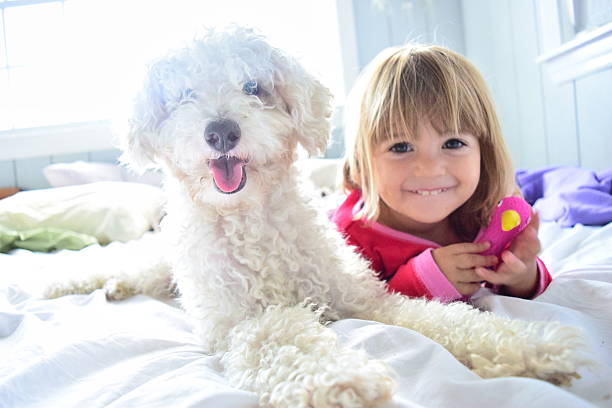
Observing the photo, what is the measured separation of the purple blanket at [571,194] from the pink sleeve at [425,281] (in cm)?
78

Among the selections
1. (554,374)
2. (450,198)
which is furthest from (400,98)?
(554,374)

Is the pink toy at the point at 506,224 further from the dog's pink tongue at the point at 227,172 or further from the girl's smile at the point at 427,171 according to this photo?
the dog's pink tongue at the point at 227,172

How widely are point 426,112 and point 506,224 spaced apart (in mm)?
355

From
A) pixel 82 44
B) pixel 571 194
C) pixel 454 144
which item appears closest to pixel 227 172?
pixel 454 144

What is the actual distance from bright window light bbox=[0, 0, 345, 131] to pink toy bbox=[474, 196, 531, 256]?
284 cm

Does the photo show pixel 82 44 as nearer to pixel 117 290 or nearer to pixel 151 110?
pixel 117 290

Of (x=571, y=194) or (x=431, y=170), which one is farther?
(x=571, y=194)

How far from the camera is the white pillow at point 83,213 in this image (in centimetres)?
251

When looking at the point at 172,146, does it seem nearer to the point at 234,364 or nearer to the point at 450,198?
the point at 234,364

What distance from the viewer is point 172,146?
1.15 meters

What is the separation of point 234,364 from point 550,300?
2.28ft

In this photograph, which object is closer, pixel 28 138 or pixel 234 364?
pixel 234 364

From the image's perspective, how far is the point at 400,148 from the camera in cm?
142

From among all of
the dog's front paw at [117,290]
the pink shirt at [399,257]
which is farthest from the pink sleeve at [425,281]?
the dog's front paw at [117,290]
